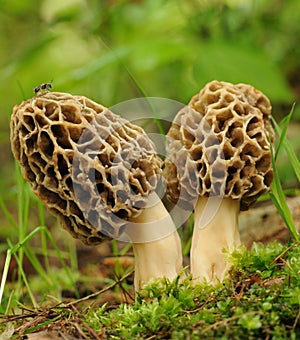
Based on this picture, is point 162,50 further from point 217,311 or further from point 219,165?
point 217,311

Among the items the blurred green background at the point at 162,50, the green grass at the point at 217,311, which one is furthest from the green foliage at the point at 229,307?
the blurred green background at the point at 162,50

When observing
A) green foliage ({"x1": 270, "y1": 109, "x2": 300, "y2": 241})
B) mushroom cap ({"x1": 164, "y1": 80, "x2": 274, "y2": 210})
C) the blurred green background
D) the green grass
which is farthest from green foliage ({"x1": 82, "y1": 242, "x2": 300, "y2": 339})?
the blurred green background

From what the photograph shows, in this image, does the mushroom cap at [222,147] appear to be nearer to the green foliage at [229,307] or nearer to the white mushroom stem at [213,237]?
the white mushroom stem at [213,237]

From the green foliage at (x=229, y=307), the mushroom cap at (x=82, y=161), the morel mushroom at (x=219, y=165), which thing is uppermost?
the mushroom cap at (x=82, y=161)

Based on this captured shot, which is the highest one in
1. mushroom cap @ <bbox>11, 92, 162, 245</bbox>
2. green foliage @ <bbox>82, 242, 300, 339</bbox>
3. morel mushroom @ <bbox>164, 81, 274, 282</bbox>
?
A: mushroom cap @ <bbox>11, 92, 162, 245</bbox>

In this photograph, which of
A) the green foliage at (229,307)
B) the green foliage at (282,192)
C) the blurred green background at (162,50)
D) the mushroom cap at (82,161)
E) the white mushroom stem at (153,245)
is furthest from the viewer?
the blurred green background at (162,50)

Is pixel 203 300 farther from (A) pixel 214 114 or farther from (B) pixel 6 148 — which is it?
(B) pixel 6 148

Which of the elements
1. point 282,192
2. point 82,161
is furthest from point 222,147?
point 82,161

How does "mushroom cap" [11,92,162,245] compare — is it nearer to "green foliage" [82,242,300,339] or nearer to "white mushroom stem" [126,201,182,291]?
"white mushroom stem" [126,201,182,291]
